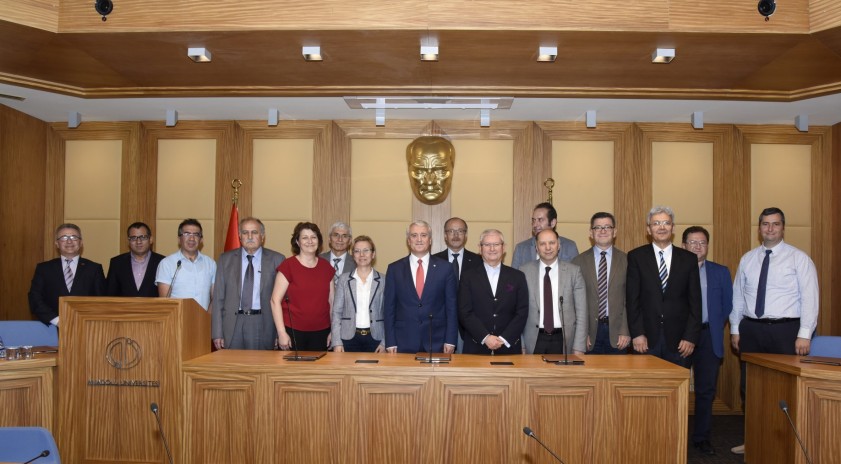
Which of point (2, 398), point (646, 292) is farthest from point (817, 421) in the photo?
point (2, 398)

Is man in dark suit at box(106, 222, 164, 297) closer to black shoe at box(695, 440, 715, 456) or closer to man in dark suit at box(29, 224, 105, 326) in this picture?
man in dark suit at box(29, 224, 105, 326)

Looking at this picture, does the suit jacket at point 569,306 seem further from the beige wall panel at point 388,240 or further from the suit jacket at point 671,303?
the beige wall panel at point 388,240

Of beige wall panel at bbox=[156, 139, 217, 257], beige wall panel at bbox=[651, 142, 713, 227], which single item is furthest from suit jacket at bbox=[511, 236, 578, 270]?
beige wall panel at bbox=[156, 139, 217, 257]

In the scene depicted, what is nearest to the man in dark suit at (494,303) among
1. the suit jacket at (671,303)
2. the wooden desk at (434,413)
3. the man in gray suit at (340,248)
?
the wooden desk at (434,413)

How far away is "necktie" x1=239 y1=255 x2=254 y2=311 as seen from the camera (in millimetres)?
4941

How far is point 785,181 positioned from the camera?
6.79 meters

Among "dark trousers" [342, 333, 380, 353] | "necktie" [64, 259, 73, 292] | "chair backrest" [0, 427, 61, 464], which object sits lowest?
"chair backrest" [0, 427, 61, 464]

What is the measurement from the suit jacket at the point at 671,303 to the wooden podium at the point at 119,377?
2850 millimetres

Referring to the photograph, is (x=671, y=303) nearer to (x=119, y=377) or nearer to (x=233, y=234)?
(x=119, y=377)

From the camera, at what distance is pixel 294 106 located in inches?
249

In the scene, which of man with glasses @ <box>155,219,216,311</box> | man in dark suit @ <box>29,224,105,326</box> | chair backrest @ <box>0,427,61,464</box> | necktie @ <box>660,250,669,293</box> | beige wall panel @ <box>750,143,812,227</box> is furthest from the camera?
beige wall panel @ <box>750,143,812,227</box>

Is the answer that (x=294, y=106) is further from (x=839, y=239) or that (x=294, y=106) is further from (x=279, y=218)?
(x=839, y=239)

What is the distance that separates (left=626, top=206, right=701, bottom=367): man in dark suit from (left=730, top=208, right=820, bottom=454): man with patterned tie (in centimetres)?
56

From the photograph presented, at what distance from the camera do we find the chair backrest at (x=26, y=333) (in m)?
4.72
